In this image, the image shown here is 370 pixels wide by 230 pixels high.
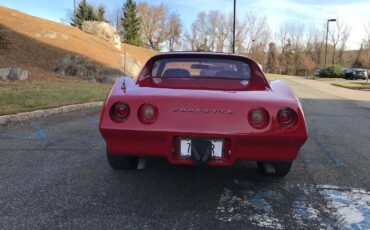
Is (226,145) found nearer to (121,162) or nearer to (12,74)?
(121,162)

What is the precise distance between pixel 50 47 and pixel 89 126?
17540 mm

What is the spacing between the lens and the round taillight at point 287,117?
3742 mm

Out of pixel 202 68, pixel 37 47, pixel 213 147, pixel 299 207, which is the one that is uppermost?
pixel 37 47

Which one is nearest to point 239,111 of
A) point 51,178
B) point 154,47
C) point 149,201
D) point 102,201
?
point 149,201

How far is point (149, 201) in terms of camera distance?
3.88 m

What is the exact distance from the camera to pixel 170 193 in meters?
4.12

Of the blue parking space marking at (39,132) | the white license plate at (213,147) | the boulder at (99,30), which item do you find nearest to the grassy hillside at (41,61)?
the blue parking space marking at (39,132)

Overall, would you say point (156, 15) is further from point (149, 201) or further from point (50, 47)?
point (149, 201)

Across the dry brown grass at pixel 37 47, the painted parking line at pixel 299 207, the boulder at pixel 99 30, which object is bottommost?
the painted parking line at pixel 299 207

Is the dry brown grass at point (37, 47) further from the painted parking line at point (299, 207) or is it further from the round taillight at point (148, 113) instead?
the painted parking line at point (299, 207)

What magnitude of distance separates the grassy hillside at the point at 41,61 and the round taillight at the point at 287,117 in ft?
22.2

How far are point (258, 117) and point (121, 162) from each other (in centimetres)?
162

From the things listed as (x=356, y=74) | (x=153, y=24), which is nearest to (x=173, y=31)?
(x=153, y=24)

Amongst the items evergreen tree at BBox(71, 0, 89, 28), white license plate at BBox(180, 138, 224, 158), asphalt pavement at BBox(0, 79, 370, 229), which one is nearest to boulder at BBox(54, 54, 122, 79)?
asphalt pavement at BBox(0, 79, 370, 229)
